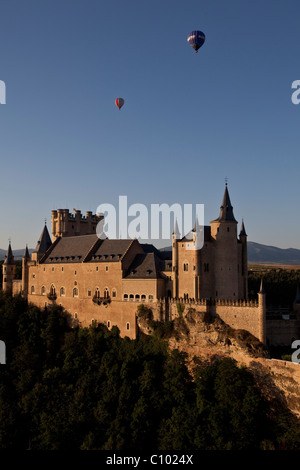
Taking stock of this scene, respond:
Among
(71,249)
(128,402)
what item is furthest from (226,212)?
(71,249)

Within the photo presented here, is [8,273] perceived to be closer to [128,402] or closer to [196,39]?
[128,402]

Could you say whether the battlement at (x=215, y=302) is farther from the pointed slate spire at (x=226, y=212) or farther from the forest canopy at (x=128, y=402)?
the pointed slate spire at (x=226, y=212)

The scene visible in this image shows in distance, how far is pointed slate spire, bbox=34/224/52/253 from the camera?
8138 centimetres

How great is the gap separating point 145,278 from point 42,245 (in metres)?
26.9

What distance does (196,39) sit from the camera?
58469 mm

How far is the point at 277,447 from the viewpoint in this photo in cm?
4475

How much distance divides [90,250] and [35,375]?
20438 mm

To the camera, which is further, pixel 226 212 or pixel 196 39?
pixel 226 212

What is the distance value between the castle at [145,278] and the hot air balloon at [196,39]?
19443mm

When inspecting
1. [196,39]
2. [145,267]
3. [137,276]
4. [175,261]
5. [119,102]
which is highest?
[196,39]

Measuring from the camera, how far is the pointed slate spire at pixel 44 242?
3204 inches

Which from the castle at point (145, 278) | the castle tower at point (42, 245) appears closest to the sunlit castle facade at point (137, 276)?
the castle at point (145, 278)

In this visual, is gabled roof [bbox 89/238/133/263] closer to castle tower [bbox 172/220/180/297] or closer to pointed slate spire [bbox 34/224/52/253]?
castle tower [bbox 172/220/180/297]
